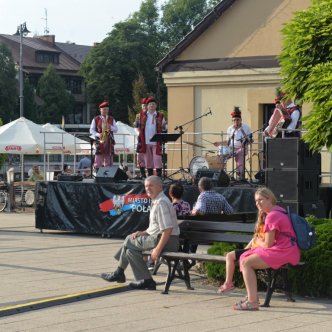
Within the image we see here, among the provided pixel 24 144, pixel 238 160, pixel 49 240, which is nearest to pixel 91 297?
pixel 49 240

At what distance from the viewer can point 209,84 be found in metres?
24.7

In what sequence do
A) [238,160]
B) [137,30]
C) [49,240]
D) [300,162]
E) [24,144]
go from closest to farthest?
[300,162] → [49,240] → [238,160] → [24,144] → [137,30]

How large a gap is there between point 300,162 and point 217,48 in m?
11.8

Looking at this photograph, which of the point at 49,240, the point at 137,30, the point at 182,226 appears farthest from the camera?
the point at 137,30

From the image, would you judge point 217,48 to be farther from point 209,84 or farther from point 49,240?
point 49,240

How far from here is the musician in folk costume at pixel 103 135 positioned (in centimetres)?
1917

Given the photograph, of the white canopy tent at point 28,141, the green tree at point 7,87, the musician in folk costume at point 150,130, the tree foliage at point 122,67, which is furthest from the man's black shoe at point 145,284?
the green tree at point 7,87

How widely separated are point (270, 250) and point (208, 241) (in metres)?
1.67

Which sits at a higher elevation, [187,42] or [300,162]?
[187,42]

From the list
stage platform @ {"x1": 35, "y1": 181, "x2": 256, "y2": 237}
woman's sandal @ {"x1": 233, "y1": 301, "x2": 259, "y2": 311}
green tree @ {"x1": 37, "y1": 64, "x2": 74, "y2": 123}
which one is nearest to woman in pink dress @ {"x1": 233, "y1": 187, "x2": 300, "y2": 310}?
woman's sandal @ {"x1": 233, "y1": 301, "x2": 259, "y2": 311}

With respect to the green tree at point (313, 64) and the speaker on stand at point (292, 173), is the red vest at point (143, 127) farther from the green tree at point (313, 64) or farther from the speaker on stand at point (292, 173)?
the green tree at point (313, 64)

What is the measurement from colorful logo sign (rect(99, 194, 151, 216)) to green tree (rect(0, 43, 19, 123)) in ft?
207

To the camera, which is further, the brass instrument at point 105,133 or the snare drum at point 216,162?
the brass instrument at point 105,133

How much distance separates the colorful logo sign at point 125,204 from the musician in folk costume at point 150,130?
4.10 feet
